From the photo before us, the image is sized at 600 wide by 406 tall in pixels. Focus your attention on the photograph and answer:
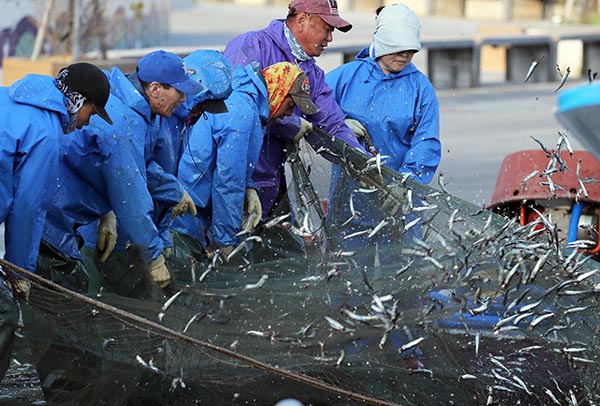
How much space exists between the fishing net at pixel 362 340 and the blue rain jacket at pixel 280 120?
1.61m

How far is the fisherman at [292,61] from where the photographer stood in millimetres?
7301

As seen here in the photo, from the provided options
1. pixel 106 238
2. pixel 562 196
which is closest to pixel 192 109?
pixel 106 238

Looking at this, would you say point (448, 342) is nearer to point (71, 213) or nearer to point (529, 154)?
point (71, 213)

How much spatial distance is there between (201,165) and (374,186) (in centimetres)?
97

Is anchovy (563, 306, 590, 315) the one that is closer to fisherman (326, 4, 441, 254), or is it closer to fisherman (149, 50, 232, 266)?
fisherman (149, 50, 232, 266)

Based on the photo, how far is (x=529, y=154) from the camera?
26.7 ft

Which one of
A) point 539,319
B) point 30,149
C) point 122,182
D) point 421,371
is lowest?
point 421,371

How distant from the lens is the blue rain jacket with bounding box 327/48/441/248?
7840 millimetres

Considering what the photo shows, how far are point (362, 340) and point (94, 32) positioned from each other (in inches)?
563

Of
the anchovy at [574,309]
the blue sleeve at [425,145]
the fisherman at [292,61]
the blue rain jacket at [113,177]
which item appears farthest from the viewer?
the blue sleeve at [425,145]

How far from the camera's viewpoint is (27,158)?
5.44m

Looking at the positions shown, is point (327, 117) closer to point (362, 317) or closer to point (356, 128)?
point (356, 128)

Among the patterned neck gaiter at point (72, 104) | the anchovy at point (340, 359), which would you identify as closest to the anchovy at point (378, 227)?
the anchovy at point (340, 359)

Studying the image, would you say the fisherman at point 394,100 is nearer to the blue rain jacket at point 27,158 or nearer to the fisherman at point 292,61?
the fisherman at point 292,61
